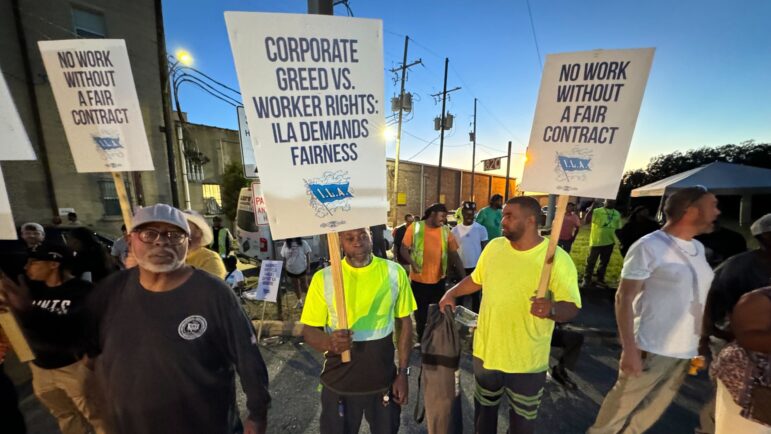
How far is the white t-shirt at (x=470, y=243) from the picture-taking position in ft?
15.3

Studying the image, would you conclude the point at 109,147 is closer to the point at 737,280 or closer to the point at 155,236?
the point at 155,236

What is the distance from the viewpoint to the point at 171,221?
5.43ft

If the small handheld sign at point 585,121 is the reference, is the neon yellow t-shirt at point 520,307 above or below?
below

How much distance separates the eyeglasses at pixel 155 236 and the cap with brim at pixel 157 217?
43 millimetres

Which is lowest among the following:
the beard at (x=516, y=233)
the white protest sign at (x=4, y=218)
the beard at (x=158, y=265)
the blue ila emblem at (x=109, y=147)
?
the beard at (x=158, y=265)

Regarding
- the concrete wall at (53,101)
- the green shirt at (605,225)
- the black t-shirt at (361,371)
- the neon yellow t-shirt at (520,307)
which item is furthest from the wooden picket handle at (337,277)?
the concrete wall at (53,101)

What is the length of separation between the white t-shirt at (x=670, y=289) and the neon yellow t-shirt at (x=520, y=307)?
56 cm

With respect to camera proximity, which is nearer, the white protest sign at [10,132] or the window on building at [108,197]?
the white protest sign at [10,132]

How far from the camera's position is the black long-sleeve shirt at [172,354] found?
4.93ft

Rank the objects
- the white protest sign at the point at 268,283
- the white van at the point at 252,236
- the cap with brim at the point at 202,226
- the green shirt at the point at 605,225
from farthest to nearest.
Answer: the white van at the point at 252,236
the green shirt at the point at 605,225
the white protest sign at the point at 268,283
the cap with brim at the point at 202,226

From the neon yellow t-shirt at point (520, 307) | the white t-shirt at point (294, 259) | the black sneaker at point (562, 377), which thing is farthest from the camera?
the white t-shirt at point (294, 259)

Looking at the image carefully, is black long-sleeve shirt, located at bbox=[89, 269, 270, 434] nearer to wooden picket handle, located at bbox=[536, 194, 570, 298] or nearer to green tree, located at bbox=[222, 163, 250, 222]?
wooden picket handle, located at bbox=[536, 194, 570, 298]

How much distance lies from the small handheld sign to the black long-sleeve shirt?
1965mm

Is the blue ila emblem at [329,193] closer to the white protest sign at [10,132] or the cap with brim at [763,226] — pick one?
the white protest sign at [10,132]
